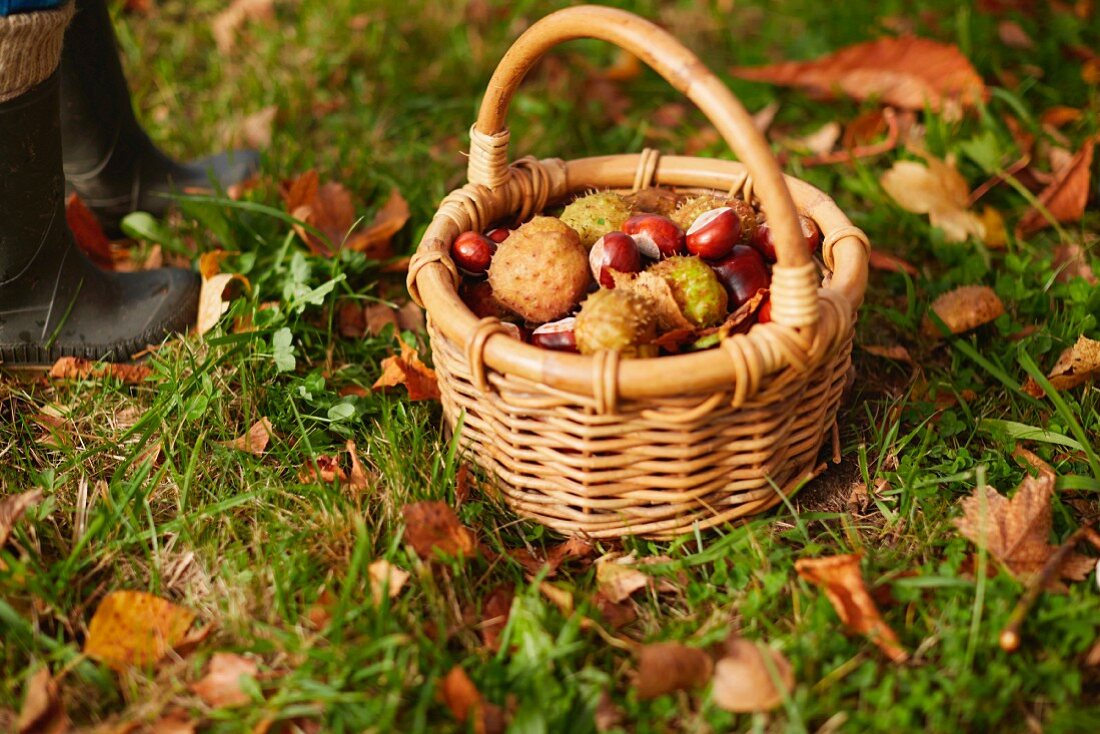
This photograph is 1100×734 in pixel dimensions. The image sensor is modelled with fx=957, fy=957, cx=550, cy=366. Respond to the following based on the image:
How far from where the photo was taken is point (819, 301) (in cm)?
167

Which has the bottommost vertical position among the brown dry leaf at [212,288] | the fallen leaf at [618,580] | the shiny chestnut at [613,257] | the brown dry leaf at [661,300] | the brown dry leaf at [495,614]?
the fallen leaf at [618,580]

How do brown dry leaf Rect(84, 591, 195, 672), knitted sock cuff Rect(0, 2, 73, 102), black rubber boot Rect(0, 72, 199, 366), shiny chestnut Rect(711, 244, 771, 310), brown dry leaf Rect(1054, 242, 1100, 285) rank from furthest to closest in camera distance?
brown dry leaf Rect(1054, 242, 1100, 285) < black rubber boot Rect(0, 72, 199, 366) < shiny chestnut Rect(711, 244, 771, 310) < knitted sock cuff Rect(0, 2, 73, 102) < brown dry leaf Rect(84, 591, 195, 672)

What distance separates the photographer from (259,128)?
9.91 ft

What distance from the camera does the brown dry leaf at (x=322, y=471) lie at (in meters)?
1.85

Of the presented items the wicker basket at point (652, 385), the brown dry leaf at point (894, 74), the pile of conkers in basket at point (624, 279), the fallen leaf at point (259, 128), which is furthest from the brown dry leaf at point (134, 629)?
the brown dry leaf at point (894, 74)

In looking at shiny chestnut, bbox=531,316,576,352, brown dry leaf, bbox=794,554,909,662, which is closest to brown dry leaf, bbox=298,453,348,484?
shiny chestnut, bbox=531,316,576,352

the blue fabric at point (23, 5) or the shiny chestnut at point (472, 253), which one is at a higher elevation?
the blue fabric at point (23, 5)

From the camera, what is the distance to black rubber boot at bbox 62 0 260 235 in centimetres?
250

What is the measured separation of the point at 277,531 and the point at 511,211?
0.87m

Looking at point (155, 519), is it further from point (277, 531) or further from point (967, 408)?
point (967, 408)

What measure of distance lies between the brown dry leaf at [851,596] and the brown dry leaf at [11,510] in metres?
1.38

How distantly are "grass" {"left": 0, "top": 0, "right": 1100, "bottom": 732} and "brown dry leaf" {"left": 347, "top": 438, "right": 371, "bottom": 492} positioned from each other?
2cm

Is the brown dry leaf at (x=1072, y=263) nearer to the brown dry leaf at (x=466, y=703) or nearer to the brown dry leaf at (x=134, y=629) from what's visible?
the brown dry leaf at (x=466, y=703)

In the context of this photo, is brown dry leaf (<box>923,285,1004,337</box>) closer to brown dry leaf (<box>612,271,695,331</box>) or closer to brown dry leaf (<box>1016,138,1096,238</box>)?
brown dry leaf (<box>1016,138,1096,238</box>)
